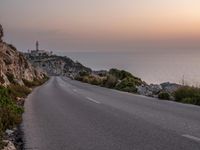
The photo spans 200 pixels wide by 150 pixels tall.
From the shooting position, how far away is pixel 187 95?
22797mm

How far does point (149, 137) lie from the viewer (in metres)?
9.80

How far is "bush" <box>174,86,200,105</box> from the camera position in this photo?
69.7ft

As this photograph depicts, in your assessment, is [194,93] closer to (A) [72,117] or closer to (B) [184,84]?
(B) [184,84]

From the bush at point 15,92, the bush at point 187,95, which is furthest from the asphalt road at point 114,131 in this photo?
the bush at point 15,92

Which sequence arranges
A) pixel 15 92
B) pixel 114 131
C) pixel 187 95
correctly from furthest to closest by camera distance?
pixel 15 92 → pixel 187 95 → pixel 114 131

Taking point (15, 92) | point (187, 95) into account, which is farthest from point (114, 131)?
point (15, 92)

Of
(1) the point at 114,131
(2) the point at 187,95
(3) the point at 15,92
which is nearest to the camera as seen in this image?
(1) the point at 114,131

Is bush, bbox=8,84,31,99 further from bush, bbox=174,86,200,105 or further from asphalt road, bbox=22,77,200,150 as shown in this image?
asphalt road, bbox=22,77,200,150

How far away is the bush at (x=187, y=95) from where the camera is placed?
2124 centimetres

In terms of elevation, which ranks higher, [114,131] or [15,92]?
[15,92]

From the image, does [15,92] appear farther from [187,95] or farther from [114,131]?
[114,131]

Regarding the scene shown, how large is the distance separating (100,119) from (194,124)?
10.7ft

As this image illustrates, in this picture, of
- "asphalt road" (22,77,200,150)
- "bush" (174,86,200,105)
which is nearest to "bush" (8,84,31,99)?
"bush" (174,86,200,105)

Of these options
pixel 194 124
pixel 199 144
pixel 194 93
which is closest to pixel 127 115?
pixel 194 124
